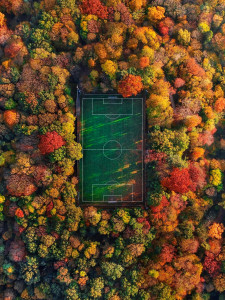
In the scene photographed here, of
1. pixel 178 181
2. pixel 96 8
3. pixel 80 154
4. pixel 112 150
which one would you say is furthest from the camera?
pixel 112 150

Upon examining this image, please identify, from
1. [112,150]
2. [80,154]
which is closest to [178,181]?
[112,150]

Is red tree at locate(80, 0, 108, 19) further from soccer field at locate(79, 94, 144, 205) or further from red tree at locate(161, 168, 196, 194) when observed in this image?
red tree at locate(161, 168, 196, 194)

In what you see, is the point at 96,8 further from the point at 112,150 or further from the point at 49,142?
the point at 112,150

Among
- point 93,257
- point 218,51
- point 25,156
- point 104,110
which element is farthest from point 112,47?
point 93,257

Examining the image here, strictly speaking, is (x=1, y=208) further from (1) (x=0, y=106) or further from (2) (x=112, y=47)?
(2) (x=112, y=47)

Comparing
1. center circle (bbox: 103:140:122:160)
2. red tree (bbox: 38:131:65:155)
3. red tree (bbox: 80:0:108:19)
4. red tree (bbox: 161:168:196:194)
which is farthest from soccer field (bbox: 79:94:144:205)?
red tree (bbox: 80:0:108:19)

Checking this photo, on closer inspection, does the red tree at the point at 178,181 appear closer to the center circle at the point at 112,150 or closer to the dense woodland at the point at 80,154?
the dense woodland at the point at 80,154
